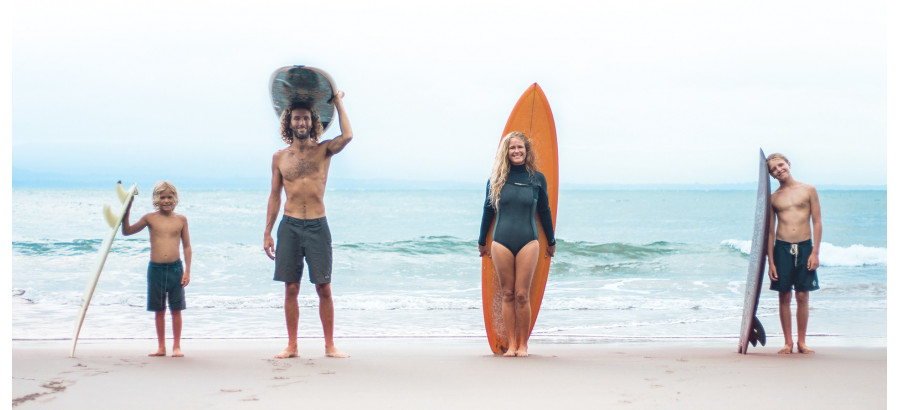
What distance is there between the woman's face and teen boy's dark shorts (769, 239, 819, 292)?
1970 mm

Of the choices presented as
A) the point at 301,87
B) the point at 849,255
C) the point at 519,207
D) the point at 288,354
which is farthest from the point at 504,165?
the point at 849,255

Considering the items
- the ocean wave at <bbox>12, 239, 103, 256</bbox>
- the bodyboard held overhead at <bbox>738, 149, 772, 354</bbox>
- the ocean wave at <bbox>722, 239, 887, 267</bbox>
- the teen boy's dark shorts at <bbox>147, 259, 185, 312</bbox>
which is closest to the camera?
the teen boy's dark shorts at <bbox>147, 259, 185, 312</bbox>

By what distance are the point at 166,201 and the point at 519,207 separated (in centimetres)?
223

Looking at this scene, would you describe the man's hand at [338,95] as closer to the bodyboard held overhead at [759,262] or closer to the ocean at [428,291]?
the ocean at [428,291]

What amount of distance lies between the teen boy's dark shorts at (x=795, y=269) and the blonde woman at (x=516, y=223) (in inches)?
64.7

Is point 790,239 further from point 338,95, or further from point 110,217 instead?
point 110,217

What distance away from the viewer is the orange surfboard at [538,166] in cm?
507

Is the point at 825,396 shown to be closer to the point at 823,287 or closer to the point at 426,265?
the point at 823,287

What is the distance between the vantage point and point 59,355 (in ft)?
14.6

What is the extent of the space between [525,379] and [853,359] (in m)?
2.56

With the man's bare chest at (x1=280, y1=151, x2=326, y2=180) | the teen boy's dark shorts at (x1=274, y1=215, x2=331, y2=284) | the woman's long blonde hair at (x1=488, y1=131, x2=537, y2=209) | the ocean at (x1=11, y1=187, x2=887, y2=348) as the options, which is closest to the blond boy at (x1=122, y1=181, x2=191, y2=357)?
the teen boy's dark shorts at (x1=274, y1=215, x2=331, y2=284)

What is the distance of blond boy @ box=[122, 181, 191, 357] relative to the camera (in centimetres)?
445

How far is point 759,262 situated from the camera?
4797 millimetres

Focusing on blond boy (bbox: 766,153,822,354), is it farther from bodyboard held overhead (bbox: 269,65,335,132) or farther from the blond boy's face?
the blond boy's face
